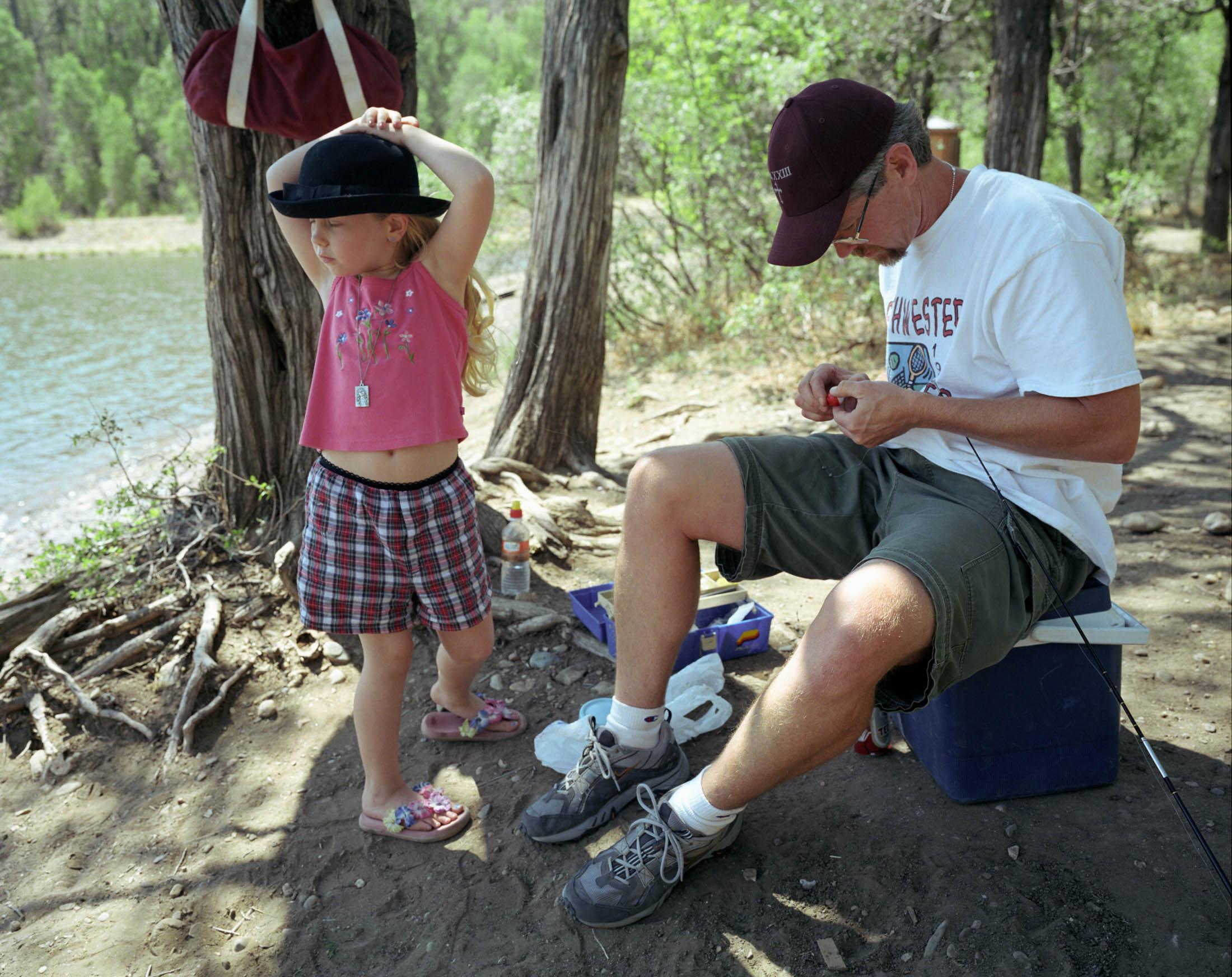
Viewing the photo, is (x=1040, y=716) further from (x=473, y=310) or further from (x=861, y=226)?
(x=473, y=310)

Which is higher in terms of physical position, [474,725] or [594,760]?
[594,760]

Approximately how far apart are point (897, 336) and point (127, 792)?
2397 mm

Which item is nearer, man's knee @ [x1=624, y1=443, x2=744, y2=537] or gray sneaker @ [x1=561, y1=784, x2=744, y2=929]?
gray sneaker @ [x1=561, y1=784, x2=744, y2=929]

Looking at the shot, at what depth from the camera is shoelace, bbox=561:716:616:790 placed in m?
2.24

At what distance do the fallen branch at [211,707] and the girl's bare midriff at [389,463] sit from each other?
3.51ft

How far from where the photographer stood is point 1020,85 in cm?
685

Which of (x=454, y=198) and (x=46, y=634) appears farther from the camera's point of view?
(x=46, y=634)

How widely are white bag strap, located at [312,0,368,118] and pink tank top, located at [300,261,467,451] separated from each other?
789 millimetres

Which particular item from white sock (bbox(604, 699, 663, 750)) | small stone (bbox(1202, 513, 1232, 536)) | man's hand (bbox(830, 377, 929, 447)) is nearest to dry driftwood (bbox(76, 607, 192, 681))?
Answer: white sock (bbox(604, 699, 663, 750))

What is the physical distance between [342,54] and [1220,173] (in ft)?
47.6

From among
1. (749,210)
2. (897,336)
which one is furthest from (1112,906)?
(749,210)

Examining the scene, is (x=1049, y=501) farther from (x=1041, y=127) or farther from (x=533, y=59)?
(x=533, y=59)

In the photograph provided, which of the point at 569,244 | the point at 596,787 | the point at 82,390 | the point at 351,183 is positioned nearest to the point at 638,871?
the point at 596,787

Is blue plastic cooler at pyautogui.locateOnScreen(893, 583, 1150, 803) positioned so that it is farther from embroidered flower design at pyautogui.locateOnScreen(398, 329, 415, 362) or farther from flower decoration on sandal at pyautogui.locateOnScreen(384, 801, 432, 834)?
embroidered flower design at pyautogui.locateOnScreen(398, 329, 415, 362)
